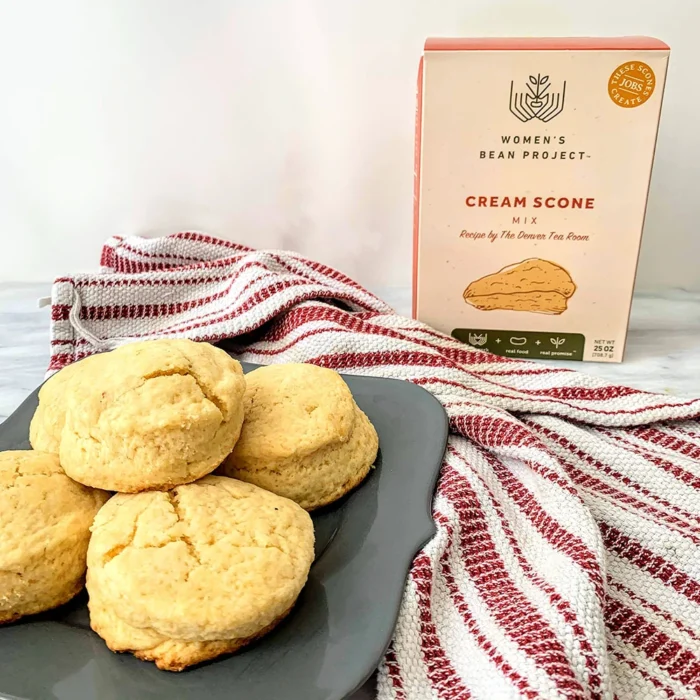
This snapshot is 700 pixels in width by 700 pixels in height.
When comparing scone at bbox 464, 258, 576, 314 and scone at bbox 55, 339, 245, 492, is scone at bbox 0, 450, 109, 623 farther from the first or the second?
scone at bbox 464, 258, 576, 314

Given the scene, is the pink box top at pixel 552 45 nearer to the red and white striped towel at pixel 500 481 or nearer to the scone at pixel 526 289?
the scone at pixel 526 289

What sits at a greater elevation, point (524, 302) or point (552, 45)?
point (552, 45)

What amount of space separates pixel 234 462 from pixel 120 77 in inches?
31.4

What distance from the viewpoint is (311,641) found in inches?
23.8

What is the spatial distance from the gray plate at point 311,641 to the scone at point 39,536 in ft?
0.08

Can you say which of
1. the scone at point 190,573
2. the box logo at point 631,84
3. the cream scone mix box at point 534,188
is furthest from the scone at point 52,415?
the box logo at point 631,84

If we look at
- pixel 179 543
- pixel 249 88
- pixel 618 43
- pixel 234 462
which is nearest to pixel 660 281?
pixel 618 43

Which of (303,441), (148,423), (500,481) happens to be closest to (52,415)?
(148,423)

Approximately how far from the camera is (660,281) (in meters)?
1.32

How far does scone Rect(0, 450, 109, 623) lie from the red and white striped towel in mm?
298

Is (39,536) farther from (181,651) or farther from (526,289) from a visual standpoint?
(526,289)

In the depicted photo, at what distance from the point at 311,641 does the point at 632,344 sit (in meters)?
0.81

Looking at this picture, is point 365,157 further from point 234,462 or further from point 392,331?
point 234,462

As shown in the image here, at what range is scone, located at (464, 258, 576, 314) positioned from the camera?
107 centimetres
